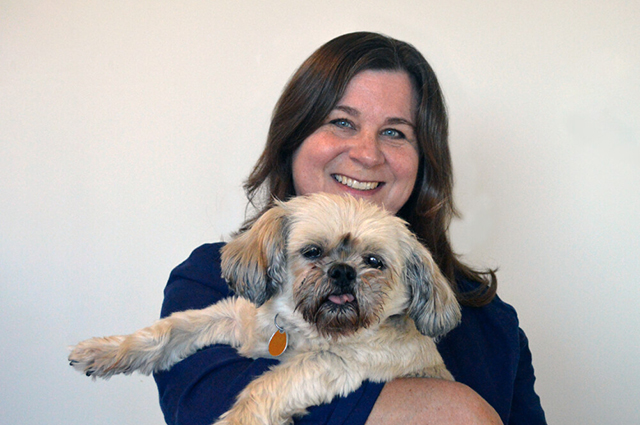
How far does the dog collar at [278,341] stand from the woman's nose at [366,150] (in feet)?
2.25

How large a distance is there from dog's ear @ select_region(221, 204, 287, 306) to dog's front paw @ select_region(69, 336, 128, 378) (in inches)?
15.9

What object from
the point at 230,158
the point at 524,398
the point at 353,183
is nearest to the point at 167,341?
the point at 353,183

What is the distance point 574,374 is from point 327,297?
7.69ft

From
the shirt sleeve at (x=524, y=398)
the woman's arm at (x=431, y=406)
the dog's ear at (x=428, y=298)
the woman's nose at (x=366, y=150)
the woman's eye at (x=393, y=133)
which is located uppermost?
the woman's eye at (x=393, y=133)

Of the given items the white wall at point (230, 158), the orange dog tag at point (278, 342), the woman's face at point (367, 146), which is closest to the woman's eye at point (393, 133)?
the woman's face at point (367, 146)

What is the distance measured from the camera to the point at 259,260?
5.50 ft

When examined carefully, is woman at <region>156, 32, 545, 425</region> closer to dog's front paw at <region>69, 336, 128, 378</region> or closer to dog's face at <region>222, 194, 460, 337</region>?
dog's front paw at <region>69, 336, 128, 378</region>

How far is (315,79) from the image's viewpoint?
2.17m

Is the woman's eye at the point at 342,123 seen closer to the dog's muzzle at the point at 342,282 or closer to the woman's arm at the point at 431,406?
the dog's muzzle at the point at 342,282

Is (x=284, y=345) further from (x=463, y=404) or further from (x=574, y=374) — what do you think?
(x=574, y=374)

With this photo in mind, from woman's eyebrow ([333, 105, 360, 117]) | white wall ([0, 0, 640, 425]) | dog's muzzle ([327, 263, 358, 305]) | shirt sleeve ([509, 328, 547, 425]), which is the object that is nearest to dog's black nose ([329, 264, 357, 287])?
dog's muzzle ([327, 263, 358, 305])

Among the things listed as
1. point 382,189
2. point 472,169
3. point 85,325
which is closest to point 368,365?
point 382,189

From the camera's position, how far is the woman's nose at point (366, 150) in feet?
6.88

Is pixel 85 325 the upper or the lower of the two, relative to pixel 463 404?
lower
